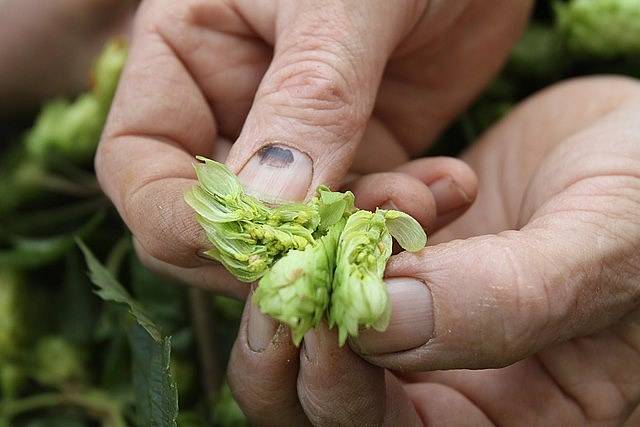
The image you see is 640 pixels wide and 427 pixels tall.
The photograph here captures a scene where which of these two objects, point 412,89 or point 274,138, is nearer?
point 274,138

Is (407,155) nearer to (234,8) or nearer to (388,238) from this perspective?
(234,8)

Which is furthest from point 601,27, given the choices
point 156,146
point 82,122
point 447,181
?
point 82,122

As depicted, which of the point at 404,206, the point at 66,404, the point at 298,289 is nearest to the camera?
the point at 298,289

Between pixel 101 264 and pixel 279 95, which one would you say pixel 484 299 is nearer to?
pixel 279 95

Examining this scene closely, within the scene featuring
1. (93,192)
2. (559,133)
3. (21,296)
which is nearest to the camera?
(559,133)

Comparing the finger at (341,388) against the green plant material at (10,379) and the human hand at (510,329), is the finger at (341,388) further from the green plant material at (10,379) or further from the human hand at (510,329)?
the green plant material at (10,379)

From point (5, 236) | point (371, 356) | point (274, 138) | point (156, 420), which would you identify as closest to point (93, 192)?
point (5, 236)

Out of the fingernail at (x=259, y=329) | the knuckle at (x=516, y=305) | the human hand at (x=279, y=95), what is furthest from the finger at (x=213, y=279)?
the knuckle at (x=516, y=305)

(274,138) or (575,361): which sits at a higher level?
(274,138)

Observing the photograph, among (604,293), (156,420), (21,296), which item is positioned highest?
(604,293)
